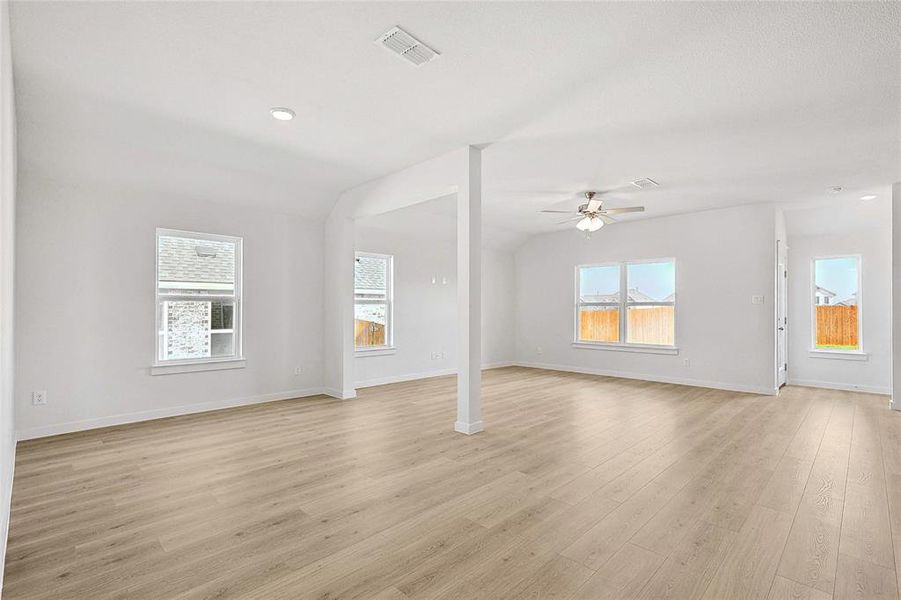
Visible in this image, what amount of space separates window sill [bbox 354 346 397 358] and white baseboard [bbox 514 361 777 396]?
324 cm

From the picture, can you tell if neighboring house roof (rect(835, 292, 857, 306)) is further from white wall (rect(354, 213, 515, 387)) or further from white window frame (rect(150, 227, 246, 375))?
white window frame (rect(150, 227, 246, 375))

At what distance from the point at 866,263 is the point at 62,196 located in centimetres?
1006

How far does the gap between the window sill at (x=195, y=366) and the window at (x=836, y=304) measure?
8373 mm

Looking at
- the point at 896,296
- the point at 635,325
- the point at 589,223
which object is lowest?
the point at 635,325

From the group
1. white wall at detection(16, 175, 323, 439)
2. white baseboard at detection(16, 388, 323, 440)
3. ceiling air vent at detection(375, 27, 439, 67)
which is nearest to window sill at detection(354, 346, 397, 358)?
white baseboard at detection(16, 388, 323, 440)

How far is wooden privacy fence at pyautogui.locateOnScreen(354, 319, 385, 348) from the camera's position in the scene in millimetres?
6758

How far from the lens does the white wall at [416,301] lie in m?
6.86

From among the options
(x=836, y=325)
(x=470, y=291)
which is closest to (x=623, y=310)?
(x=836, y=325)

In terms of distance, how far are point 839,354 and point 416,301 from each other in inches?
254

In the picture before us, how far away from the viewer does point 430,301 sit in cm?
770

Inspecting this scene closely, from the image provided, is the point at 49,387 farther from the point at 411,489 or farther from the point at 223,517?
the point at 411,489

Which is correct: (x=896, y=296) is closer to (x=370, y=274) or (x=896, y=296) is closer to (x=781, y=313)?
(x=781, y=313)

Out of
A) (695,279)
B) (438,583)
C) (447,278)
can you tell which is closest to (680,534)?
(438,583)

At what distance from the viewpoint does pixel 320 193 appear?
18.5 ft
